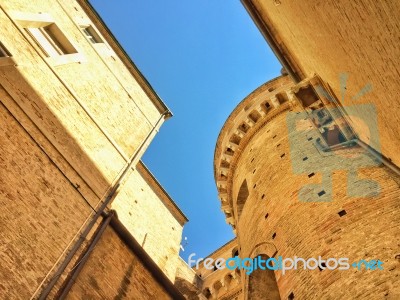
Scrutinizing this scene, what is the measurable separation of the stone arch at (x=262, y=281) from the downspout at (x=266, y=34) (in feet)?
11.5

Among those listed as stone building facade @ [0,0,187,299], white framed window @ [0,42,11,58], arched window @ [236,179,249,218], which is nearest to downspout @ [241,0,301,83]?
stone building facade @ [0,0,187,299]

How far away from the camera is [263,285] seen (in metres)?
8.83

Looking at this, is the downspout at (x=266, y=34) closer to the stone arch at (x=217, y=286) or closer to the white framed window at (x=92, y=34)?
the white framed window at (x=92, y=34)

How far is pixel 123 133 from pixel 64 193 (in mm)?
2942

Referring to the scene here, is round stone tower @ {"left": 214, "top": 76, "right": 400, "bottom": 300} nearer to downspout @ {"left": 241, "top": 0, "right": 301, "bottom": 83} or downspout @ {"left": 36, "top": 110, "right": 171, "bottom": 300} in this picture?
downspout @ {"left": 241, "top": 0, "right": 301, "bottom": 83}

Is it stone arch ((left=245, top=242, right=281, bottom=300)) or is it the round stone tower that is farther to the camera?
stone arch ((left=245, top=242, right=281, bottom=300))

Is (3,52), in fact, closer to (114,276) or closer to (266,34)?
(114,276)

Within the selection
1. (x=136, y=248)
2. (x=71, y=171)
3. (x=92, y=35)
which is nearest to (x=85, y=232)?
(x=71, y=171)

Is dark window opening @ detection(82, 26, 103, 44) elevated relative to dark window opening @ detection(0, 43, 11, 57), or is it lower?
elevated

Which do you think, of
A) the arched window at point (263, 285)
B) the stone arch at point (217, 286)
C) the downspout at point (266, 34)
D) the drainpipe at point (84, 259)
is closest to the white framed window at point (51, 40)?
the drainpipe at point (84, 259)

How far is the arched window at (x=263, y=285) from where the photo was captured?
8.61m

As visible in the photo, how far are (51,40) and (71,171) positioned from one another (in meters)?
3.25

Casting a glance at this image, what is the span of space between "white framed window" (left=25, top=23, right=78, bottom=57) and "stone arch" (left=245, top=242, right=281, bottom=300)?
18.9 ft

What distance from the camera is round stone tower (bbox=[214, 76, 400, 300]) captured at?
6.24 m
